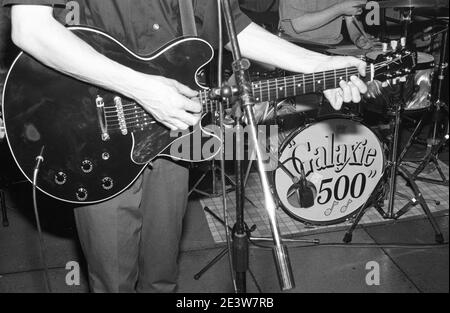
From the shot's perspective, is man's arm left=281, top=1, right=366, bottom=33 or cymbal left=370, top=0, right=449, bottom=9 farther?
man's arm left=281, top=1, right=366, bottom=33

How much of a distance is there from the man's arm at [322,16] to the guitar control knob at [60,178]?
253cm

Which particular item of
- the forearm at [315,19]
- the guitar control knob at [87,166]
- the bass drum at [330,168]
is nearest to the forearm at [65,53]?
the guitar control knob at [87,166]

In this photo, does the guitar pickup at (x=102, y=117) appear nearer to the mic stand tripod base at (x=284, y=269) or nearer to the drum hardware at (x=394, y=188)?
the mic stand tripod base at (x=284, y=269)

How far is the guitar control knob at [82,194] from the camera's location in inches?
66.7

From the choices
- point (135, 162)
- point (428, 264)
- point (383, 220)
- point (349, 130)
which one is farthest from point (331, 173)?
point (135, 162)

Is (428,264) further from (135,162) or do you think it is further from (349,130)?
(135,162)

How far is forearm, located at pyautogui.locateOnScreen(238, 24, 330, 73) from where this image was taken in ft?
6.06

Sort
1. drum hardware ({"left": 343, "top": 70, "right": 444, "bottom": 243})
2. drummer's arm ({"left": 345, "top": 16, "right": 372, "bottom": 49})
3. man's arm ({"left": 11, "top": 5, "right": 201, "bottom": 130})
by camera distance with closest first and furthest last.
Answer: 1. man's arm ({"left": 11, "top": 5, "right": 201, "bottom": 130})
2. drum hardware ({"left": 343, "top": 70, "right": 444, "bottom": 243})
3. drummer's arm ({"left": 345, "top": 16, "right": 372, "bottom": 49})

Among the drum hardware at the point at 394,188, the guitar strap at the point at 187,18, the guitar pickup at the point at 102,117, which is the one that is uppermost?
the guitar strap at the point at 187,18

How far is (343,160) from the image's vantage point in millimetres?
3262

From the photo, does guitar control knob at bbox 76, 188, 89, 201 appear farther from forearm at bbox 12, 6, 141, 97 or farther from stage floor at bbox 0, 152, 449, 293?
stage floor at bbox 0, 152, 449, 293

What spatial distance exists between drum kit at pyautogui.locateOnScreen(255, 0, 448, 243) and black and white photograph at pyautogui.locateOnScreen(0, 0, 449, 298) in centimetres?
1

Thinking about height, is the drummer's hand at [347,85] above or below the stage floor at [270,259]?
above

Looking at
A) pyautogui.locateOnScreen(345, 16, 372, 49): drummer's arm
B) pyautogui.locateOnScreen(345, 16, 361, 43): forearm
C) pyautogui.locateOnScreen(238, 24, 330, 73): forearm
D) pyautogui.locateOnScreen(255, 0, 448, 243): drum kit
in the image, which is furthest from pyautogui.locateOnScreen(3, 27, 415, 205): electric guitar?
pyautogui.locateOnScreen(345, 16, 361, 43): forearm
